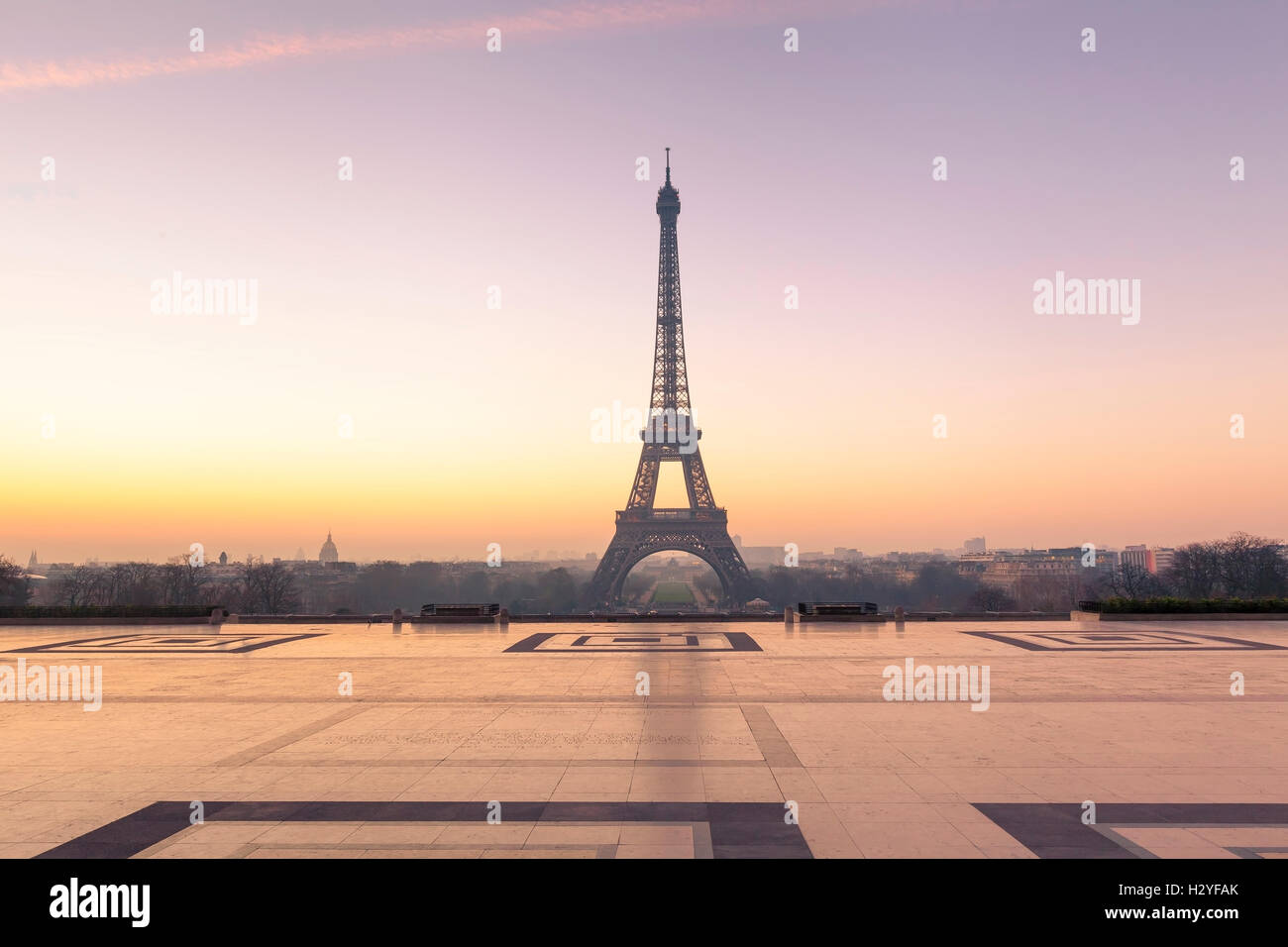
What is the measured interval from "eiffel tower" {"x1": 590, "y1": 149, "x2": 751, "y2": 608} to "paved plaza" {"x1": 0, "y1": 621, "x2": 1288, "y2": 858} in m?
51.5

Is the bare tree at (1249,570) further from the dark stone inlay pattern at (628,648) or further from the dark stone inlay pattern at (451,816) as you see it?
the dark stone inlay pattern at (451,816)

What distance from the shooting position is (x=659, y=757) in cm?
1125

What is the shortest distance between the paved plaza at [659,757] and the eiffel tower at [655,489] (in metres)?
51.5

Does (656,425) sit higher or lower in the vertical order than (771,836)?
higher

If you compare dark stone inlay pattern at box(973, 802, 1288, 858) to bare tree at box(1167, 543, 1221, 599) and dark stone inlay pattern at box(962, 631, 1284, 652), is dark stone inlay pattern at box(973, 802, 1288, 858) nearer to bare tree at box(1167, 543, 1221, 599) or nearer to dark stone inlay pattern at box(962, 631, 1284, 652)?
dark stone inlay pattern at box(962, 631, 1284, 652)

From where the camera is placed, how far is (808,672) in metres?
19.3

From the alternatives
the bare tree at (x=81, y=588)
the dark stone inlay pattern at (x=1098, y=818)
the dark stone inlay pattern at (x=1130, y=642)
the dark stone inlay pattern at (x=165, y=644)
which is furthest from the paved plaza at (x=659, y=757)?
the bare tree at (x=81, y=588)

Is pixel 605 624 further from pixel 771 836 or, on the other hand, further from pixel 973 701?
pixel 771 836

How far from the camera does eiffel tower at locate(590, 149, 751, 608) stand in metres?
73.9

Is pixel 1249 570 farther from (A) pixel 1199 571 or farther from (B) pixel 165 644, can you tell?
(B) pixel 165 644

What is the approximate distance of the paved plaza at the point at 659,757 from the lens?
316 inches

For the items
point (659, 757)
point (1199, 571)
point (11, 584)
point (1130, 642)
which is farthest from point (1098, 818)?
point (11, 584)
